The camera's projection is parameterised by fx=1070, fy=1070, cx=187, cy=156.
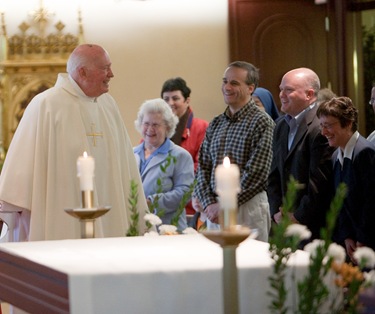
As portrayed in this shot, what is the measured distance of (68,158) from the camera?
5934 mm

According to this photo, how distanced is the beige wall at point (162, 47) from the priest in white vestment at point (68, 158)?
502cm

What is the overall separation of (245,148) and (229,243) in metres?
4.24

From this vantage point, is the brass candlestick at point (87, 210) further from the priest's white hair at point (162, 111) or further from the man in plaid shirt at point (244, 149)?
the priest's white hair at point (162, 111)

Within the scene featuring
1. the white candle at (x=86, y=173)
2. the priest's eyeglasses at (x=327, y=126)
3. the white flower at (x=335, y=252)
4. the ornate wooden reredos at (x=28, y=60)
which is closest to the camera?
the white flower at (x=335, y=252)

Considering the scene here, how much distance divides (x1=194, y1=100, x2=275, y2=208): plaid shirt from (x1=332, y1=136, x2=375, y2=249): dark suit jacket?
1023 mm

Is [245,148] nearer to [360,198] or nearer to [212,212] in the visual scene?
[212,212]

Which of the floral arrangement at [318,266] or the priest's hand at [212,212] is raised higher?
the floral arrangement at [318,266]

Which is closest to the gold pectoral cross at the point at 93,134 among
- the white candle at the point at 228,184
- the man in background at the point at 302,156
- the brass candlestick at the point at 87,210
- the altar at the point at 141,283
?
the man in background at the point at 302,156

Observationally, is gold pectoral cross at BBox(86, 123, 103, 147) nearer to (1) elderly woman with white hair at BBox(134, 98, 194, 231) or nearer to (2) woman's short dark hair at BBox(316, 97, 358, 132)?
(1) elderly woman with white hair at BBox(134, 98, 194, 231)

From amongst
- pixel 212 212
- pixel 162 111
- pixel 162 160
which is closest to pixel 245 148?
pixel 212 212

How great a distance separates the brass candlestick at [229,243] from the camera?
251 cm

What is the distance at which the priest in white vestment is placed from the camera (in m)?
5.78

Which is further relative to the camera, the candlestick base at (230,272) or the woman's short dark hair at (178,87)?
the woman's short dark hair at (178,87)

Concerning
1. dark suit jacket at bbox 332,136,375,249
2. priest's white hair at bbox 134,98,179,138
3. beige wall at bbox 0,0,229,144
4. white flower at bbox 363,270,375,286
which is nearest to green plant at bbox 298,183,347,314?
white flower at bbox 363,270,375,286
